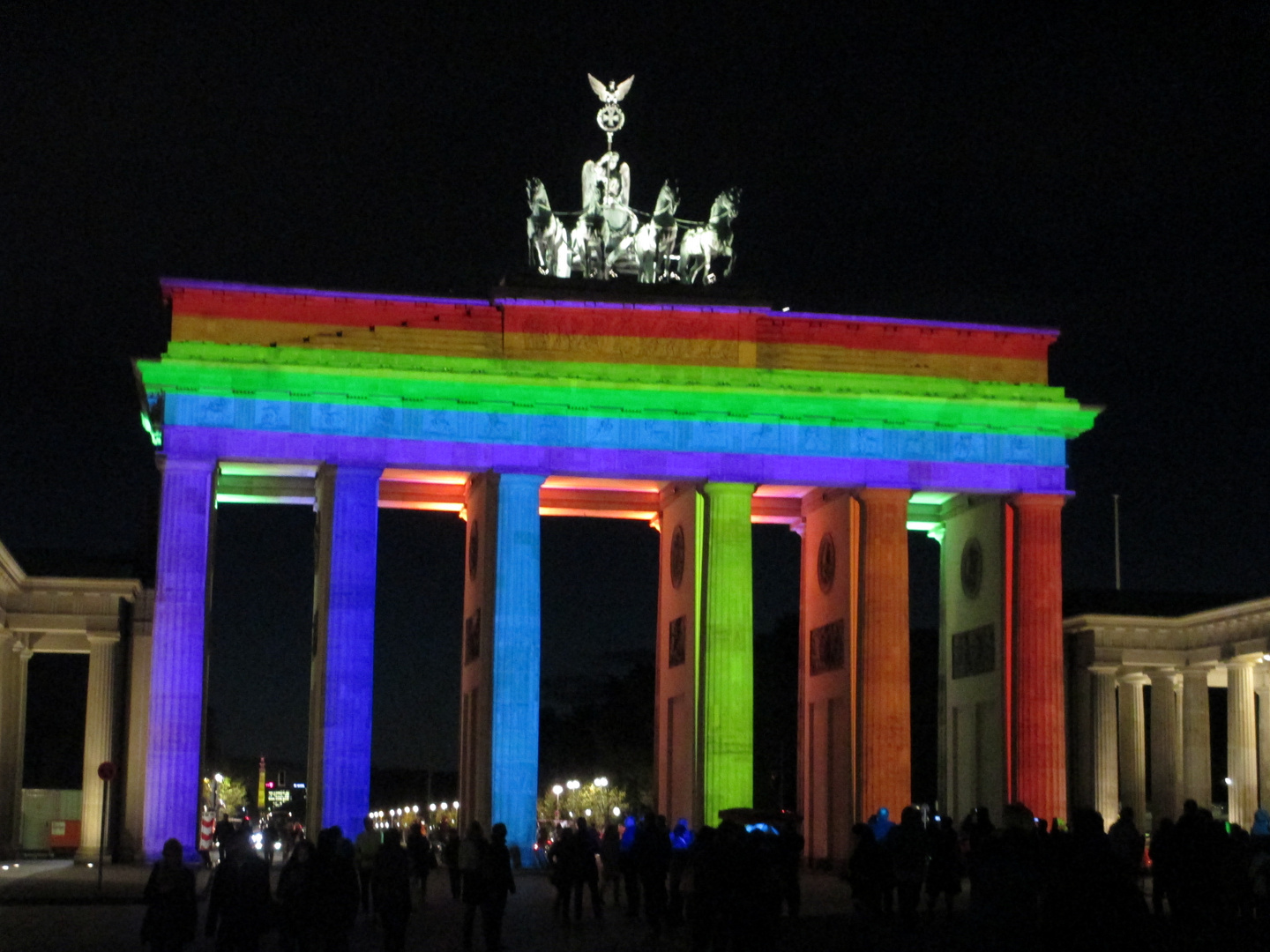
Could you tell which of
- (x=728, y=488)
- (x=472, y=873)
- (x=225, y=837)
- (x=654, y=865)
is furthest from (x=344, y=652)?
(x=225, y=837)

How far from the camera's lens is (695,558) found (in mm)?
56625

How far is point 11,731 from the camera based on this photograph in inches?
2373

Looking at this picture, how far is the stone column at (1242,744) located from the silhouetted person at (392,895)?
44.6 m

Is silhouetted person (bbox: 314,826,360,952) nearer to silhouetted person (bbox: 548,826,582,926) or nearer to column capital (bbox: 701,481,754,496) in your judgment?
silhouetted person (bbox: 548,826,582,926)

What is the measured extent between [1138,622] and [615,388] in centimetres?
2296

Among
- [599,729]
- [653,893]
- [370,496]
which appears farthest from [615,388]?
[599,729]

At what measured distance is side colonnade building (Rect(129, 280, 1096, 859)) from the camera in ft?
175

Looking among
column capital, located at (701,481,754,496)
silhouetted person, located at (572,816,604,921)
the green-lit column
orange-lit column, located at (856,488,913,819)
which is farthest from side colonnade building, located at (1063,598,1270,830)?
silhouetted person, located at (572,816,604,921)

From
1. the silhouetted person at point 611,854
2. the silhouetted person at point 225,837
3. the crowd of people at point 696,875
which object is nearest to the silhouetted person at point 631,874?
the crowd of people at point 696,875

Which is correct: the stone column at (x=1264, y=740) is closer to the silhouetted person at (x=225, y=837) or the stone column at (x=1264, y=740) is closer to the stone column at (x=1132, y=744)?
the stone column at (x=1132, y=744)

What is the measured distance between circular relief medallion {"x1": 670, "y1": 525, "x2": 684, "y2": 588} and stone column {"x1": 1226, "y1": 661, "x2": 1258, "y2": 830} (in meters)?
19.0

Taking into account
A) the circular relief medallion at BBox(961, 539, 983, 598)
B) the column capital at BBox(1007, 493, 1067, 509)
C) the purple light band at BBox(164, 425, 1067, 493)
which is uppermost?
the purple light band at BBox(164, 425, 1067, 493)

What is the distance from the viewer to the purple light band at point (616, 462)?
176 feet

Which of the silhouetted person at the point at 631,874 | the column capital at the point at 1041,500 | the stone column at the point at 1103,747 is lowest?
the silhouetted person at the point at 631,874
